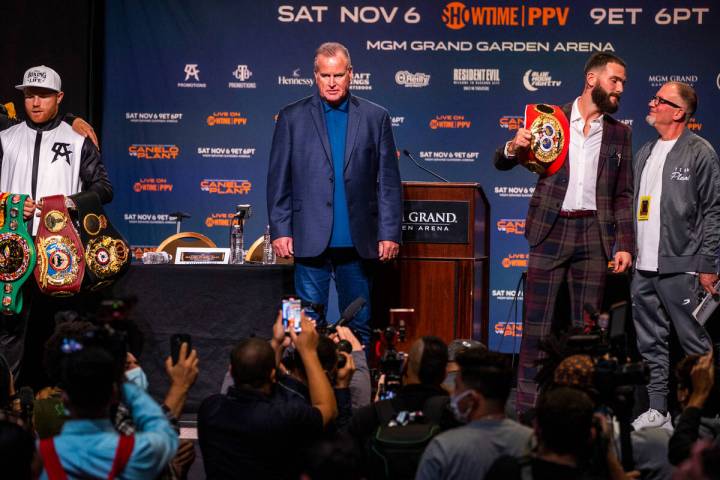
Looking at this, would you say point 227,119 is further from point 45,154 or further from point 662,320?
point 662,320

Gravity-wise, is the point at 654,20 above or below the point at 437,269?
above

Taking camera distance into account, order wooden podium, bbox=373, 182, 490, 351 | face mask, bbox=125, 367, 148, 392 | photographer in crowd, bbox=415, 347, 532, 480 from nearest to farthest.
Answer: photographer in crowd, bbox=415, 347, 532, 480
face mask, bbox=125, 367, 148, 392
wooden podium, bbox=373, 182, 490, 351

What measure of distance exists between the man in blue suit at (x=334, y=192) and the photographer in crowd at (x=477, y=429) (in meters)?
1.82

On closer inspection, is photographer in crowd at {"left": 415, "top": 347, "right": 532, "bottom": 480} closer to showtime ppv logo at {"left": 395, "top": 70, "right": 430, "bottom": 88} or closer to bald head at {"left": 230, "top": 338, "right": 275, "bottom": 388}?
bald head at {"left": 230, "top": 338, "right": 275, "bottom": 388}

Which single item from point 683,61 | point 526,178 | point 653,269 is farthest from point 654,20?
point 653,269

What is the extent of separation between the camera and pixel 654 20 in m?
8.45

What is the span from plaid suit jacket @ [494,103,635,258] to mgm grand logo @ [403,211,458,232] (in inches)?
32.4

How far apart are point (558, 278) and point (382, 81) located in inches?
164

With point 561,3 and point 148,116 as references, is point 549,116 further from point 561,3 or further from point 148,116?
point 148,116

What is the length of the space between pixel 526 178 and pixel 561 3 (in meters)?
1.53

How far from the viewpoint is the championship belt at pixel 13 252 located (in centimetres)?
523

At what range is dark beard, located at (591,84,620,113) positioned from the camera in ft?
16.4

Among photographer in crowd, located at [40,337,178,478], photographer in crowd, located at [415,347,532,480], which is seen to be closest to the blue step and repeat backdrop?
photographer in crowd, located at [415,347,532,480]

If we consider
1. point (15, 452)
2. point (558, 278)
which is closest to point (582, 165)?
point (558, 278)
